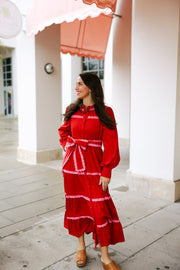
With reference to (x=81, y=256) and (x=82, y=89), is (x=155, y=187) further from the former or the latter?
(x=82, y=89)

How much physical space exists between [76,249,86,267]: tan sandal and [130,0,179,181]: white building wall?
2.06m

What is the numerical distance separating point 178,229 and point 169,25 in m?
2.76

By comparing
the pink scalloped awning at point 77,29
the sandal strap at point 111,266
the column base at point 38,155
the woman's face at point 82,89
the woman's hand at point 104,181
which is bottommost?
the sandal strap at point 111,266

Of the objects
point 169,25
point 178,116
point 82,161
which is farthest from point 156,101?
point 82,161

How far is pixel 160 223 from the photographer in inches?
132

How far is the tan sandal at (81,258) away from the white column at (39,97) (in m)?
4.24

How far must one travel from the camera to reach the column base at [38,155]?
21.7 feet

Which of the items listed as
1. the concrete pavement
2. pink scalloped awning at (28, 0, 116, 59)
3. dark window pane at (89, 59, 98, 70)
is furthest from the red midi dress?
dark window pane at (89, 59, 98, 70)

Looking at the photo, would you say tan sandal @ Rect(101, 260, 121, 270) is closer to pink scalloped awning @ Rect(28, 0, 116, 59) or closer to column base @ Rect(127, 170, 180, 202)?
column base @ Rect(127, 170, 180, 202)

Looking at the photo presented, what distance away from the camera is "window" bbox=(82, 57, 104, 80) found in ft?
48.6

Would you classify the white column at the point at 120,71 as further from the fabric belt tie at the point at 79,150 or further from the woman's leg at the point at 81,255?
the fabric belt tie at the point at 79,150

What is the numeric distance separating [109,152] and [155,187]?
2.16 metres

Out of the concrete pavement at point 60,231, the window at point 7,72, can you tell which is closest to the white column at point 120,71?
the concrete pavement at point 60,231

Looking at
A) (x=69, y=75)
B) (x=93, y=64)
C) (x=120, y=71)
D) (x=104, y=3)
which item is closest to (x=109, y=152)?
(x=104, y=3)
